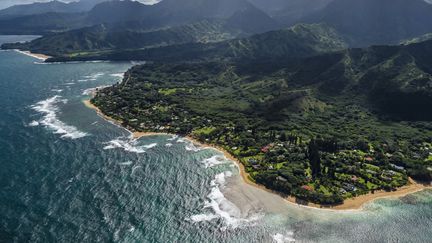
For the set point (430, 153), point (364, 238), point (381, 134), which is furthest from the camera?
point (381, 134)

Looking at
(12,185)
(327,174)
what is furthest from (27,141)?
(327,174)

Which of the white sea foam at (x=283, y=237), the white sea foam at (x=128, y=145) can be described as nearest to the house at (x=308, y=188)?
the white sea foam at (x=283, y=237)

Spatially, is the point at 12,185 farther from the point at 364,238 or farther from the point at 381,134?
the point at 381,134

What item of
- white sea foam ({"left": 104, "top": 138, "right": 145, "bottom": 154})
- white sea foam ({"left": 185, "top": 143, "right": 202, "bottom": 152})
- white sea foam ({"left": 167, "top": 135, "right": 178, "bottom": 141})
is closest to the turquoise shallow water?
white sea foam ({"left": 104, "top": 138, "right": 145, "bottom": 154})

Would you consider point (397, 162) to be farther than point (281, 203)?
Yes

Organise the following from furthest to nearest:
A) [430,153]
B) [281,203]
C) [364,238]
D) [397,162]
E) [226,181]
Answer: [430,153] < [397,162] < [226,181] < [281,203] < [364,238]

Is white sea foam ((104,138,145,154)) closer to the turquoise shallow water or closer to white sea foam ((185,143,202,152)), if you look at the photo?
the turquoise shallow water

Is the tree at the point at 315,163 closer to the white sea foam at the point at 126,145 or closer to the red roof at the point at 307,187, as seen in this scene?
the red roof at the point at 307,187
